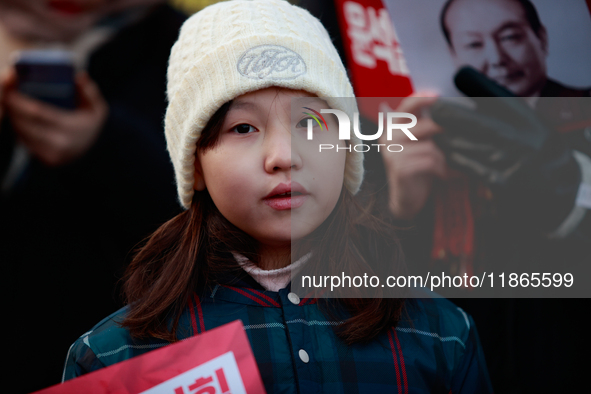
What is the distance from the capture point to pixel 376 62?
151cm

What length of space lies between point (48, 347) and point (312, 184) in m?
1.19

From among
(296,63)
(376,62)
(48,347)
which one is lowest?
(48,347)

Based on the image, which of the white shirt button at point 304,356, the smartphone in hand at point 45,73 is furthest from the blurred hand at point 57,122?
the white shirt button at point 304,356

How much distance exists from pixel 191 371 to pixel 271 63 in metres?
0.57

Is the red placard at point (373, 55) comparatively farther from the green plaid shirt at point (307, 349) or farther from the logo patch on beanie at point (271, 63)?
the green plaid shirt at point (307, 349)

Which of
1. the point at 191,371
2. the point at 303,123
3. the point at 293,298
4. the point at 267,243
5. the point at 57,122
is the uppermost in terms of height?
the point at 57,122

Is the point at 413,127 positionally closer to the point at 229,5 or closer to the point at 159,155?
the point at 229,5

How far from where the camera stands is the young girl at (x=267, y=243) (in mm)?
844

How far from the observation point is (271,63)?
886 mm

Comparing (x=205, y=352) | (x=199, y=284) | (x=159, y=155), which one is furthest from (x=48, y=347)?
(x=205, y=352)

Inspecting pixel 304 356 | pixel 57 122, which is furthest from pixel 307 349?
pixel 57 122

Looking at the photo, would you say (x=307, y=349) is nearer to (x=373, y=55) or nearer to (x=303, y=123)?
(x=303, y=123)

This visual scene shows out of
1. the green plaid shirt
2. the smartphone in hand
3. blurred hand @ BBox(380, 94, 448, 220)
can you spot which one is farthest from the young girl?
the smartphone in hand

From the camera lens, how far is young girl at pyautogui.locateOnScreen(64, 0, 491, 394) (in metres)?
0.84
